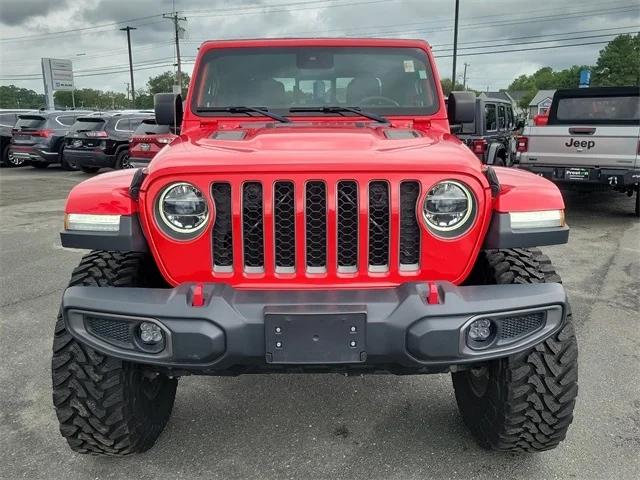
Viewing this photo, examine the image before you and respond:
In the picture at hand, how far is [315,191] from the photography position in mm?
2240

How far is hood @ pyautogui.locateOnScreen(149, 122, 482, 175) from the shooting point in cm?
220

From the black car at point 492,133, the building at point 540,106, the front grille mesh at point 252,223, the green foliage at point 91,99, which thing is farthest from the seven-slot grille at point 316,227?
the green foliage at point 91,99

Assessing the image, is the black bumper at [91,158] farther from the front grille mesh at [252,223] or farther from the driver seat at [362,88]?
the front grille mesh at [252,223]

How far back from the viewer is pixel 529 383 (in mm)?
2363

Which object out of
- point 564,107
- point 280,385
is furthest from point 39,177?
point 280,385

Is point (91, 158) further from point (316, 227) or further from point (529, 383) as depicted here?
point (529, 383)

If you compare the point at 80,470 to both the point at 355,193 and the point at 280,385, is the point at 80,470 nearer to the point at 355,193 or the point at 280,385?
the point at 280,385

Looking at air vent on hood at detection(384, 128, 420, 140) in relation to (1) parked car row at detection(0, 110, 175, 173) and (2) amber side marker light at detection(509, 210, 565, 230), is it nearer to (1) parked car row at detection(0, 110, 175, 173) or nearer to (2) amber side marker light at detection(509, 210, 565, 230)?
(2) amber side marker light at detection(509, 210, 565, 230)

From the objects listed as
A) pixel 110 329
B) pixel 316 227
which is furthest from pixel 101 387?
pixel 316 227

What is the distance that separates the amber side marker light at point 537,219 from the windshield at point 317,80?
4.53 ft

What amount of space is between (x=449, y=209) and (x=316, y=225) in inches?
21.0

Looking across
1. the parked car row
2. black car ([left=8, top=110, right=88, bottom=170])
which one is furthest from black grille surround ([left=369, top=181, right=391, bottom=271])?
black car ([left=8, top=110, right=88, bottom=170])

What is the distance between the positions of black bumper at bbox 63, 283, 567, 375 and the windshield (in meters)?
1.68

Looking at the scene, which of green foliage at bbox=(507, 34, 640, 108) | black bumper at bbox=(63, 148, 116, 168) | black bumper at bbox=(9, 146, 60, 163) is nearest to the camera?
black bumper at bbox=(63, 148, 116, 168)
